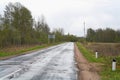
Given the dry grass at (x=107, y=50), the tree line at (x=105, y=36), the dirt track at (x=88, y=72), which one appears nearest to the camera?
the dirt track at (x=88, y=72)

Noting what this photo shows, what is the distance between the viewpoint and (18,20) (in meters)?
66.5

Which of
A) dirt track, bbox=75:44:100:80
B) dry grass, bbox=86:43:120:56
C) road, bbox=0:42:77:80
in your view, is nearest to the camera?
road, bbox=0:42:77:80

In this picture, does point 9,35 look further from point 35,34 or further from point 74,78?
point 74,78

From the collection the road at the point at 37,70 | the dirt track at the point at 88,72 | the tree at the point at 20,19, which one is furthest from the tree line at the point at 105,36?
the dirt track at the point at 88,72

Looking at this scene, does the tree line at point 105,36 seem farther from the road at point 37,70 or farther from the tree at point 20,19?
the road at point 37,70

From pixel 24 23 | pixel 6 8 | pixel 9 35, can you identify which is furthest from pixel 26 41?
pixel 9 35

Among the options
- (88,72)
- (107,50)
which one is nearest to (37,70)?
(88,72)

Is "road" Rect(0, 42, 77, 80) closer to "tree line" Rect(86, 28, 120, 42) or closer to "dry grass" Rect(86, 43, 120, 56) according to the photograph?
"dry grass" Rect(86, 43, 120, 56)

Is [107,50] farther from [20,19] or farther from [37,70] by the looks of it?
[37,70]

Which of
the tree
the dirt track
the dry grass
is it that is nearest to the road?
the dirt track

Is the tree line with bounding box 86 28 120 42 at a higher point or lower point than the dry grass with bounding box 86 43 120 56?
higher

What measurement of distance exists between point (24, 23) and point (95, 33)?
10314cm

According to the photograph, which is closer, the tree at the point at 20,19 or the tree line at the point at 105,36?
the tree at the point at 20,19

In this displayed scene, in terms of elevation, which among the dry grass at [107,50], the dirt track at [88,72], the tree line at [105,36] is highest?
the tree line at [105,36]
